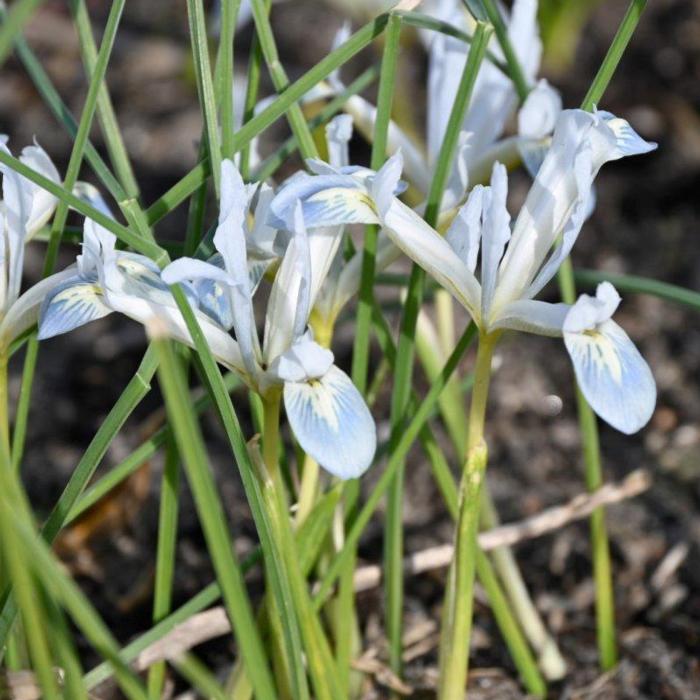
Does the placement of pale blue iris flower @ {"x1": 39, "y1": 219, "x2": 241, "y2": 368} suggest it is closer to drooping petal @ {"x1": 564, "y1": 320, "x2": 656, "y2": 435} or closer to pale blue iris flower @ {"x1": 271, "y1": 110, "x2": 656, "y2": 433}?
pale blue iris flower @ {"x1": 271, "y1": 110, "x2": 656, "y2": 433}

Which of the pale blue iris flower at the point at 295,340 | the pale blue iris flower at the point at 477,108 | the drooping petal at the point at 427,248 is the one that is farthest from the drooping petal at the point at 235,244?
the pale blue iris flower at the point at 477,108

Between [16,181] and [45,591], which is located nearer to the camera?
[45,591]

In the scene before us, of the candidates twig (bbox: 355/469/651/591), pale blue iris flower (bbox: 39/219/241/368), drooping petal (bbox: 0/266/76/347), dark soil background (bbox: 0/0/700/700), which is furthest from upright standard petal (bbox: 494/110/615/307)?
dark soil background (bbox: 0/0/700/700)

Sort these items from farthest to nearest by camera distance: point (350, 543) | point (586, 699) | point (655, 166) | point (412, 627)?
point (655, 166), point (412, 627), point (586, 699), point (350, 543)

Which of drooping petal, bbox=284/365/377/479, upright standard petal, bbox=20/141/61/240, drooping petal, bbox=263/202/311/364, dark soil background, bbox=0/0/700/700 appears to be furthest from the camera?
dark soil background, bbox=0/0/700/700

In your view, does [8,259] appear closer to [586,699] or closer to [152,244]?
[152,244]

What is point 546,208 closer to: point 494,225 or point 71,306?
point 494,225

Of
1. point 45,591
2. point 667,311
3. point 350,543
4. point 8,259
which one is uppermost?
point 8,259

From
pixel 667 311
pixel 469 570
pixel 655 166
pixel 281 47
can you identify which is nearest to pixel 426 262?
pixel 469 570
